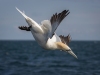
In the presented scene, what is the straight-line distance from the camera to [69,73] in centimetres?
4638

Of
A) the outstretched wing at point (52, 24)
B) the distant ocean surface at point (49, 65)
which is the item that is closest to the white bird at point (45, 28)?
the outstretched wing at point (52, 24)

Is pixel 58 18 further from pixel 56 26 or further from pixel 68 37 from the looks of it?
pixel 68 37

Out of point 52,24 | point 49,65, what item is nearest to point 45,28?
point 52,24

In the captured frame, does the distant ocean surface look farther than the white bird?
Yes

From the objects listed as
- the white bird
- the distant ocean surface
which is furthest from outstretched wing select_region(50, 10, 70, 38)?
the distant ocean surface

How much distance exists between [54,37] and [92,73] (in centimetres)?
3907

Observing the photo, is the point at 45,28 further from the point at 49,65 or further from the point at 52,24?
the point at 49,65

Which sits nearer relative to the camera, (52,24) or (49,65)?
(52,24)

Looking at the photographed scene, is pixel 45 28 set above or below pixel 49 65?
below

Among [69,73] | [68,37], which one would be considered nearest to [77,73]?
[69,73]

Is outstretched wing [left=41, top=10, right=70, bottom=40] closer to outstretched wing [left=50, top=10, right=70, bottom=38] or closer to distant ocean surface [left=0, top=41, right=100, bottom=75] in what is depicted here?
outstretched wing [left=50, top=10, right=70, bottom=38]

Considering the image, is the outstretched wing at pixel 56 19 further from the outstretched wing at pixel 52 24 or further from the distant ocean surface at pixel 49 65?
the distant ocean surface at pixel 49 65

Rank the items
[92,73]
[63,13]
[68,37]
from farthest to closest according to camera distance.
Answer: [92,73]
[68,37]
[63,13]

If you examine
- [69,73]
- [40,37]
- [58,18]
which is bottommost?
[40,37]
